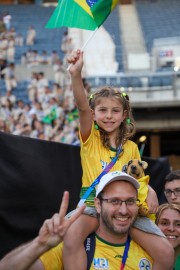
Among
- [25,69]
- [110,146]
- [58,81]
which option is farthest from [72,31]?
[110,146]

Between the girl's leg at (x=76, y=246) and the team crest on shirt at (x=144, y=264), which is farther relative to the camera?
the team crest on shirt at (x=144, y=264)

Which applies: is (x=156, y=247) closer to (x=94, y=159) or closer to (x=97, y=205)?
(x=97, y=205)

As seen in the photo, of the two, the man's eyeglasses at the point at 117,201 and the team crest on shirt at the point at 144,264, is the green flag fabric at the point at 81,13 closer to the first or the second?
the man's eyeglasses at the point at 117,201

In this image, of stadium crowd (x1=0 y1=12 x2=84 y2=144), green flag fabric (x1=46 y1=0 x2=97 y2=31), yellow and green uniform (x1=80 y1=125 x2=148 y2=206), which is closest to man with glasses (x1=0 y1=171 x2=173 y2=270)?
yellow and green uniform (x1=80 y1=125 x2=148 y2=206)

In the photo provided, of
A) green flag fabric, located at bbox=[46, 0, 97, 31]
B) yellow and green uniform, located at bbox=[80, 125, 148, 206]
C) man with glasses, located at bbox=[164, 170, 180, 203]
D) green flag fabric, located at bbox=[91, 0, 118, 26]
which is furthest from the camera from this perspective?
man with glasses, located at bbox=[164, 170, 180, 203]

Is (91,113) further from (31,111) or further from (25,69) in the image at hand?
(25,69)

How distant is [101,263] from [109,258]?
53 mm

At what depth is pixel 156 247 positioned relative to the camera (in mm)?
3764

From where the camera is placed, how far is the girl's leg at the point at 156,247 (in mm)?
3746

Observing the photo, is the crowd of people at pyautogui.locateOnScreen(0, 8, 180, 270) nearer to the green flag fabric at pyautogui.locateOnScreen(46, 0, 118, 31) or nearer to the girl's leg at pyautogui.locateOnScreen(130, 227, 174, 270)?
the girl's leg at pyautogui.locateOnScreen(130, 227, 174, 270)

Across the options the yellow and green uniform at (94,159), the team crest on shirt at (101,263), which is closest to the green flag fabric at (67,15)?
the yellow and green uniform at (94,159)

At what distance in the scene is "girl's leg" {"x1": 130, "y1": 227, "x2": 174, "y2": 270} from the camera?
3.75 meters

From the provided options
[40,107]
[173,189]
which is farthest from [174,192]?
[40,107]

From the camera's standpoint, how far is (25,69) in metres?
19.8
